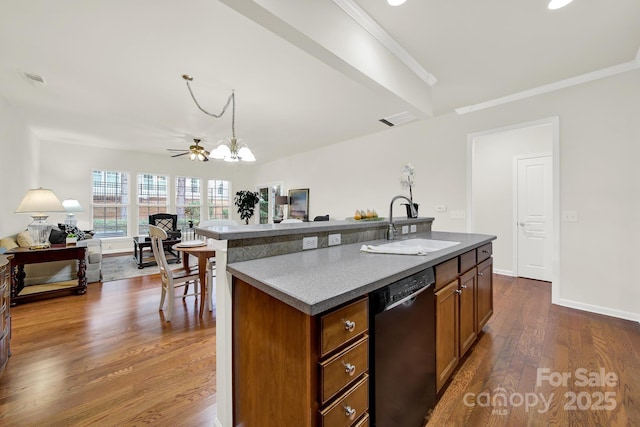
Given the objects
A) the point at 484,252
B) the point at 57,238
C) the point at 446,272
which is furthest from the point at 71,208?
the point at 484,252

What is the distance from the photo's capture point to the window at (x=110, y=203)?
21.4 ft

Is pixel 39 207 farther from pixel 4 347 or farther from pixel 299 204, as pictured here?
pixel 299 204

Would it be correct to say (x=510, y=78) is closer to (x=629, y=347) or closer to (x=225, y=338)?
(x=629, y=347)

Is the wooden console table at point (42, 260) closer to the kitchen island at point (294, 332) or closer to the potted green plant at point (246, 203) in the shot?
the kitchen island at point (294, 332)

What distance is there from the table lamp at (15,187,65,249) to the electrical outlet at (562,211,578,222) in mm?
6069

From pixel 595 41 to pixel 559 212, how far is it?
1.77 m

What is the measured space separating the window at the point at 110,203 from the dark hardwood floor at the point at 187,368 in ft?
13.9

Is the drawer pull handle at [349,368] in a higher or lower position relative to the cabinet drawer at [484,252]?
lower

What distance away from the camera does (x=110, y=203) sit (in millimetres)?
6695

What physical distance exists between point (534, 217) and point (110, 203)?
9270 mm

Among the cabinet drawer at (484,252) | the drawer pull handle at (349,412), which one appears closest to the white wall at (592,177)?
the cabinet drawer at (484,252)

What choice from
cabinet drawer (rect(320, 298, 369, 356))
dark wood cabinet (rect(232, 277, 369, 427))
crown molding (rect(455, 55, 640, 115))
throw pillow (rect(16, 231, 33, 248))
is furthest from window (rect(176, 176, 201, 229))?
cabinet drawer (rect(320, 298, 369, 356))

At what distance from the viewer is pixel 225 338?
128 cm

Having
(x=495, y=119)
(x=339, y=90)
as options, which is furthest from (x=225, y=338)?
(x=495, y=119)
